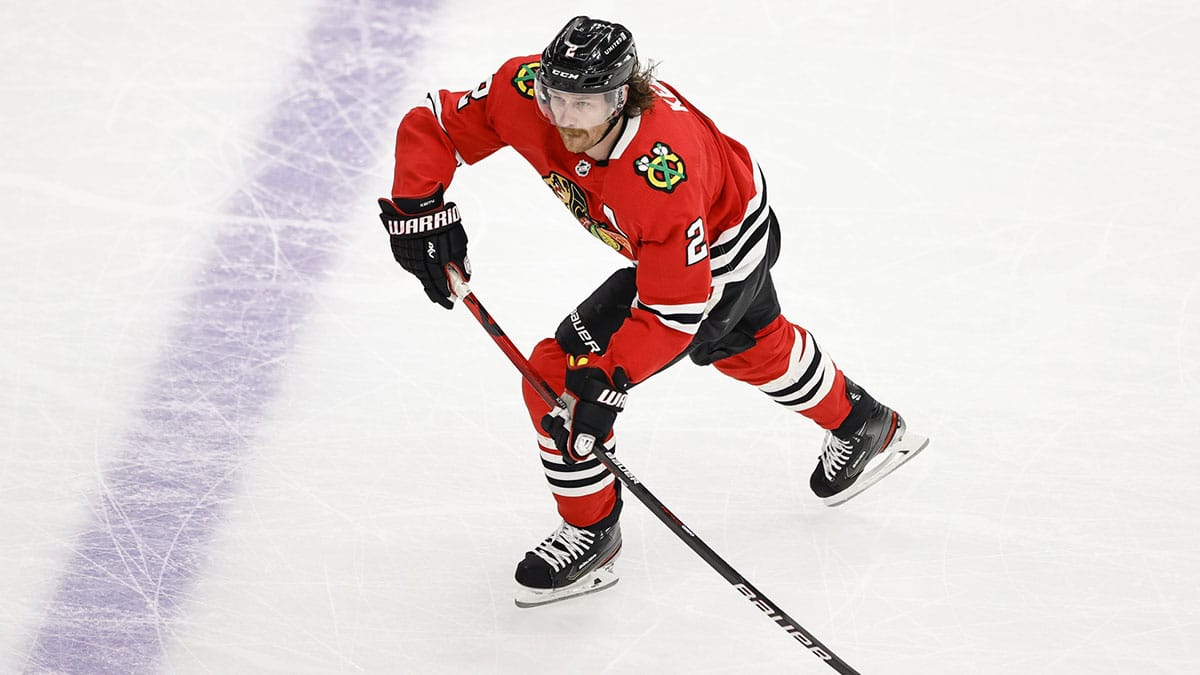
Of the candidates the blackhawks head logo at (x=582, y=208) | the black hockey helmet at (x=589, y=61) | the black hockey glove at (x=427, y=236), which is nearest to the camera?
the black hockey helmet at (x=589, y=61)

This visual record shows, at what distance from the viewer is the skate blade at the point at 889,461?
3.01 meters

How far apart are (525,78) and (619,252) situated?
0.40 metres

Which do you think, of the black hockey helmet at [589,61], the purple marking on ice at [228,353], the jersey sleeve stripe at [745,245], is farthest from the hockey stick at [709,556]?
the purple marking on ice at [228,353]

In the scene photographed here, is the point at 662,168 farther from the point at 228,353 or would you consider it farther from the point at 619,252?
the point at 228,353

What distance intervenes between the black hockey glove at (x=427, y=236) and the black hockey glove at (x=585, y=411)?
37 cm

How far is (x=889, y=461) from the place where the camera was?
3.06 metres

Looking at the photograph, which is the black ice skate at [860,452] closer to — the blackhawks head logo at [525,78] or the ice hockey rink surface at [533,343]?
the ice hockey rink surface at [533,343]

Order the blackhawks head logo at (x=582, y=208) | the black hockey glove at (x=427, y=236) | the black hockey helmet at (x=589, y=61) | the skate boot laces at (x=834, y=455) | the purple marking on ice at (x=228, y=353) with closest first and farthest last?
the black hockey helmet at (x=589, y=61)
the blackhawks head logo at (x=582, y=208)
the black hockey glove at (x=427, y=236)
the purple marking on ice at (x=228, y=353)
the skate boot laces at (x=834, y=455)

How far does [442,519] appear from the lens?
2949mm

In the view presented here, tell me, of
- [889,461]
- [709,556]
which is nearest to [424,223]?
[709,556]

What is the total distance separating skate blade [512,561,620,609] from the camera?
9.12 ft

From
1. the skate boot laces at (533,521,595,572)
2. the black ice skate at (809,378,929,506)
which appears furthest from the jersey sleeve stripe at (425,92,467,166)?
the black ice skate at (809,378,929,506)

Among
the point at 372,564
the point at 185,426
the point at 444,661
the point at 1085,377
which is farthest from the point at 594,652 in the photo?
the point at 1085,377

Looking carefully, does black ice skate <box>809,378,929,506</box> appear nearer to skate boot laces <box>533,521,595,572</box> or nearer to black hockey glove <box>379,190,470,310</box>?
skate boot laces <box>533,521,595,572</box>
